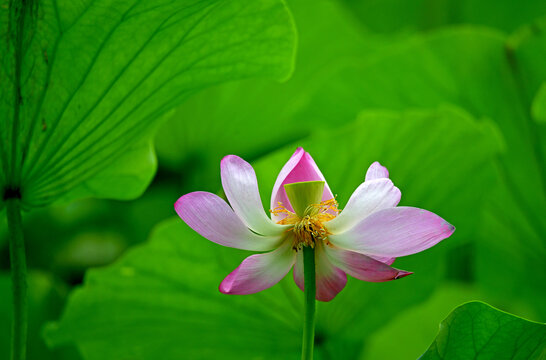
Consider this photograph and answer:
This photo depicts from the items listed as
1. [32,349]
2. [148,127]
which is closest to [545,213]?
[148,127]

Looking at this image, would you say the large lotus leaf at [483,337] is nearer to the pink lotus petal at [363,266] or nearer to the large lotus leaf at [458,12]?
the pink lotus petal at [363,266]

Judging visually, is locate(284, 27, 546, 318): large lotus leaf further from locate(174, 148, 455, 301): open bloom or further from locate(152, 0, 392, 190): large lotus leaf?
locate(174, 148, 455, 301): open bloom

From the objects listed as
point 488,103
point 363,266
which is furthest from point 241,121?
point 363,266

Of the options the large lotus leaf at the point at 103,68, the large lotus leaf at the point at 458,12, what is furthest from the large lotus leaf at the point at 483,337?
the large lotus leaf at the point at 458,12

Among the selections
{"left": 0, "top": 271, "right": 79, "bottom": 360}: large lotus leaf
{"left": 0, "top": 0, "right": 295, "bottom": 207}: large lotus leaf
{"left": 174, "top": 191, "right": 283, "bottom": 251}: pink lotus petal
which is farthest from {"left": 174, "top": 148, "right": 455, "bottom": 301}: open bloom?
{"left": 0, "top": 271, "right": 79, "bottom": 360}: large lotus leaf

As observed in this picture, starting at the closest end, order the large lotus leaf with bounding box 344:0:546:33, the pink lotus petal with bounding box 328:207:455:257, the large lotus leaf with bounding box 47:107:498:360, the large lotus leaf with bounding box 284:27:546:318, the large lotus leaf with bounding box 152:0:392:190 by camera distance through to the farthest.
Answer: the pink lotus petal with bounding box 328:207:455:257 → the large lotus leaf with bounding box 47:107:498:360 → the large lotus leaf with bounding box 284:27:546:318 → the large lotus leaf with bounding box 152:0:392:190 → the large lotus leaf with bounding box 344:0:546:33

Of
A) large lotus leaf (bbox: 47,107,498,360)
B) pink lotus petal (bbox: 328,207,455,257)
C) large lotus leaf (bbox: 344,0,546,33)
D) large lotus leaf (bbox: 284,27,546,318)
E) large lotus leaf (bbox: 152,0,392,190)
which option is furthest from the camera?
large lotus leaf (bbox: 344,0,546,33)

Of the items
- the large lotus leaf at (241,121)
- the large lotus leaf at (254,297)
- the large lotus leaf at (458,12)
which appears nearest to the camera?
the large lotus leaf at (254,297)
